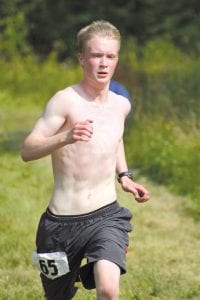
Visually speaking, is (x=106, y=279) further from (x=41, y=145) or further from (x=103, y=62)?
(x=103, y=62)

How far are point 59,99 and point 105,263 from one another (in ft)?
2.79

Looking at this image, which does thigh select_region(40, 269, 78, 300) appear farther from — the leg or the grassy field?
the grassy field

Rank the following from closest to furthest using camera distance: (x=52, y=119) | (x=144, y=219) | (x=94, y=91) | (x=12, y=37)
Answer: (x=52, y=119), (x=94, y=91), (x=144, y=219), (x=12, y=37)

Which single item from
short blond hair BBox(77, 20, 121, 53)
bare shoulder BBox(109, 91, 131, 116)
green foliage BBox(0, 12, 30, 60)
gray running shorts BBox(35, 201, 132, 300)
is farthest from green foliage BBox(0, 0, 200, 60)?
gray running shorts BBox(35, 201, 132, 300)

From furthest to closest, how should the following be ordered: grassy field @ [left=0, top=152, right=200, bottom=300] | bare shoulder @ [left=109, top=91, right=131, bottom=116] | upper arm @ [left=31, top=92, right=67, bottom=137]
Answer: grassy field @ [left=0, top=152, right=200, bottom=300], bare shoulder @ [left=109, top=91, right=131, bottom=116], upper arm @ [left=31, top=92, right=67, bottom=137]

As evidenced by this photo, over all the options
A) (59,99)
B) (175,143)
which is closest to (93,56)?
(59,99)

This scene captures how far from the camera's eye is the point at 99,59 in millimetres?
5184

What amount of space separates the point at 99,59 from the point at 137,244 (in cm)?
362

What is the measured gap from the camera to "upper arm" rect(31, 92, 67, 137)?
16.8ft

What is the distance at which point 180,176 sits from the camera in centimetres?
1151

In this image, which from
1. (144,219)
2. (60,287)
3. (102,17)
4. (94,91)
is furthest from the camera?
(102,17)

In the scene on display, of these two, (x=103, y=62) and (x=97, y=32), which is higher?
(x=97, y=32)

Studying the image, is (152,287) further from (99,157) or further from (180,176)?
(180,176)

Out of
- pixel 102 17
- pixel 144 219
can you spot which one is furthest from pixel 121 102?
pixel 102 17
